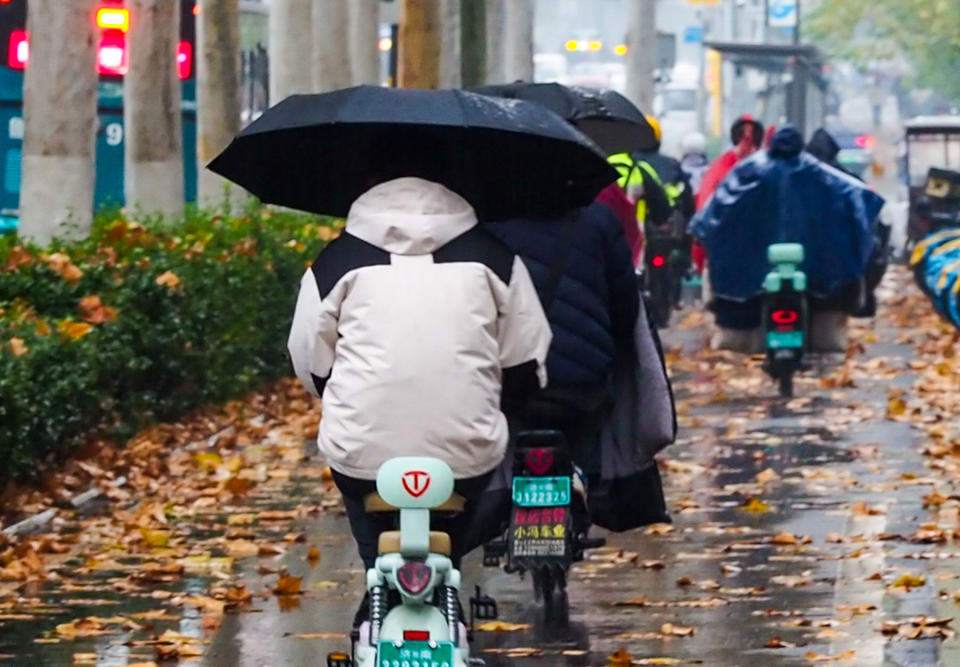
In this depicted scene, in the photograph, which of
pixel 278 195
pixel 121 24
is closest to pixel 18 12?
pixel 121 24

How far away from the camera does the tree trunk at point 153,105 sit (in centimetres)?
1958


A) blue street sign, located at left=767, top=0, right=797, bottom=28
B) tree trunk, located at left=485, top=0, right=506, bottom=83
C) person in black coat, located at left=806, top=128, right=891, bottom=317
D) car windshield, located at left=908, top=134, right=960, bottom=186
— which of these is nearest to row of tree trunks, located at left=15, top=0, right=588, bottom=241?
person in black coat, located at left=806, top=128, right=891, bottom=317

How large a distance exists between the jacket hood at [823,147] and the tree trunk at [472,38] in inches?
343

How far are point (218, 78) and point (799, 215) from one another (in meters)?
5.93

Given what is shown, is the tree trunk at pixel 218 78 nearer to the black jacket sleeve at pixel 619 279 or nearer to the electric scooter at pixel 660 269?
the electric scooter at pixel 660 269

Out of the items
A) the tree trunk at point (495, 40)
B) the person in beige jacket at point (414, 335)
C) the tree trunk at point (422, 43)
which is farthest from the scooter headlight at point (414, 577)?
the tree trunk at point (495, 40)

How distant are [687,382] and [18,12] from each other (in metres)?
8.15

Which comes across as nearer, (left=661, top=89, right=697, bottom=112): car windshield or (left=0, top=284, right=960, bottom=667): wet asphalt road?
(left=0, top=284, right=960, bottom=667): wet asphalt road

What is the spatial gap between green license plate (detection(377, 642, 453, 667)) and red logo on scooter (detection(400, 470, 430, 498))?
15.2 inches

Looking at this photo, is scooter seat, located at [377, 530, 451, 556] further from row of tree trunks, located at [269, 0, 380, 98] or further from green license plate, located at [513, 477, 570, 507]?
row of tree trunks, located at [269, 0, 380, 98]

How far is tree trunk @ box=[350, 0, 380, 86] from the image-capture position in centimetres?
2766

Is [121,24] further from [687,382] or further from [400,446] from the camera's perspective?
[400,446]

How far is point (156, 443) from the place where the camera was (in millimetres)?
14734

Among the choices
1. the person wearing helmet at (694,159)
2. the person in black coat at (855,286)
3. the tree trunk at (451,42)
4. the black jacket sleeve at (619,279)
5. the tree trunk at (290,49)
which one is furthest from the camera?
the person wearing helmet at (694,159)
